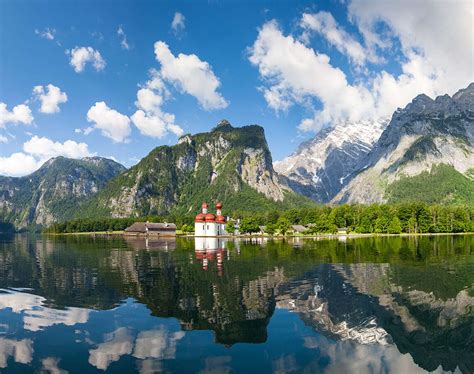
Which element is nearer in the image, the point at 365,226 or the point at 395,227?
the point at 395,227

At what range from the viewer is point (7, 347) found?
81.9 ft

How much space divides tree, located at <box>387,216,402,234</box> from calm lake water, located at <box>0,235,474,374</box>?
140 meters

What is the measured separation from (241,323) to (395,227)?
171629mm

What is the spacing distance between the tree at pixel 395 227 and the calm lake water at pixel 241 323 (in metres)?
140

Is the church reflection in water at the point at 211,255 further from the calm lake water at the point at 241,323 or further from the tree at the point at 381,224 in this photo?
→ the tree at the point at 381,224

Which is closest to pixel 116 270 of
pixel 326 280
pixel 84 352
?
pixel 326 280

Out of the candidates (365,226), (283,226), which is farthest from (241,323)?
(365,226)

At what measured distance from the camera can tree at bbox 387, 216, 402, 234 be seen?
183 metres

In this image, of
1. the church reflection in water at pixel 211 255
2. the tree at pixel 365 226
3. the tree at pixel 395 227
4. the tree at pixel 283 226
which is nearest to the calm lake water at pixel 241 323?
the church reflection in water at pixel 211 255

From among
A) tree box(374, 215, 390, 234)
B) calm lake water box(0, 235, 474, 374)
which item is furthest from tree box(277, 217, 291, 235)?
calm lake water box(0, 235, 474, 374)

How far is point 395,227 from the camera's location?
603 feet

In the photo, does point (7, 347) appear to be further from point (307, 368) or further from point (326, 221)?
point (326, 221)

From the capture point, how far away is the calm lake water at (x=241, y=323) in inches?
882

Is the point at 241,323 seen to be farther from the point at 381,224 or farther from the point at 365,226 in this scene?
the point at 365,226
